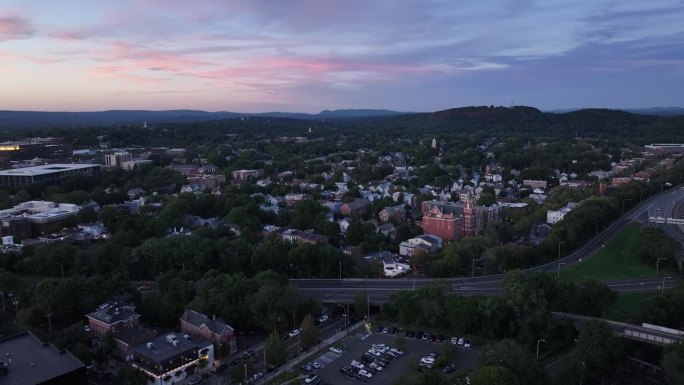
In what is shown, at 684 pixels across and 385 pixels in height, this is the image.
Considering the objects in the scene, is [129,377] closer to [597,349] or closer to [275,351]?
[275,351]

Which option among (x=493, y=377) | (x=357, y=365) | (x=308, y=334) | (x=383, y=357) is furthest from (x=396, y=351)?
(x=493, y=377)

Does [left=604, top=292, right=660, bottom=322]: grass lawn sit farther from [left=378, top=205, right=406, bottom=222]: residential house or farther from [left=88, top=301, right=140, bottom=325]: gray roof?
[left=88, top=301, right=140, bottom=325]: gray roof

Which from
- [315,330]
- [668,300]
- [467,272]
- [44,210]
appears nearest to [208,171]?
[44,210]

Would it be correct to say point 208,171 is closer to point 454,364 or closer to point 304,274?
point 304,274

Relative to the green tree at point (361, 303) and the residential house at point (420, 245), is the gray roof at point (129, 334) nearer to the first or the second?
the green tree at point (361, 303)

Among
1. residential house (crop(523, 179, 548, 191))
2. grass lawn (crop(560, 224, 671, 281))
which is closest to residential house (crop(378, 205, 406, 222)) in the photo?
grass lawn (crop(560, 224, 671, 281))

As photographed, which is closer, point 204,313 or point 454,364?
point 454,364
